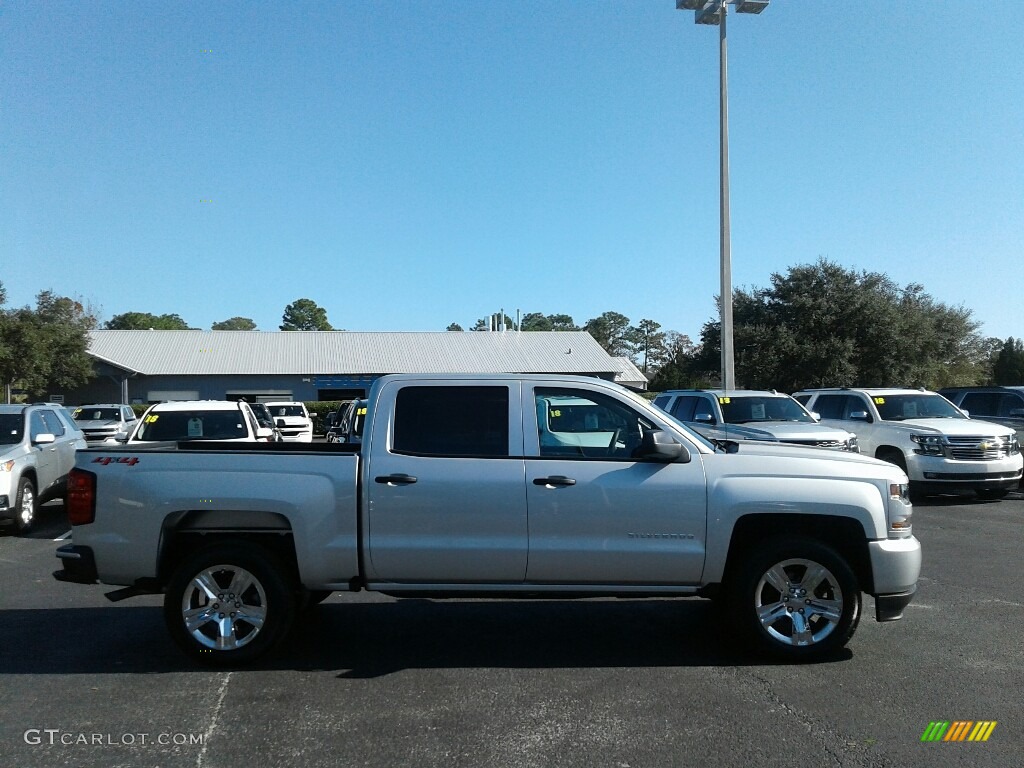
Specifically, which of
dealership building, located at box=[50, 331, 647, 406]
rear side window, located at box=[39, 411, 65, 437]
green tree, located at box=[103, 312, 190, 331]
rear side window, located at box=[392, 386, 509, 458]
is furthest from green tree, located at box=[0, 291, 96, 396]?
green tree, located at box=[103, 312, 190, 331]

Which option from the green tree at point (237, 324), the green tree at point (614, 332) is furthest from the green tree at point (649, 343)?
the green tree at point (237, 324)

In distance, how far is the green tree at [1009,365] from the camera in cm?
6406

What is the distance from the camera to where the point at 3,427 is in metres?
12.2

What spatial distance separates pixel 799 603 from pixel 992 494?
12276 millimetres

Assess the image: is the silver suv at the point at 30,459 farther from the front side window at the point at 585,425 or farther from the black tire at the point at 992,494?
the black tire at the point at 992,494

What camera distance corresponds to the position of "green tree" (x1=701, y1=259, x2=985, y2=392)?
1421 inches

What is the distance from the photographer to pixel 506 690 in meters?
5.30

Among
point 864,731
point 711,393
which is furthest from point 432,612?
point 711,393

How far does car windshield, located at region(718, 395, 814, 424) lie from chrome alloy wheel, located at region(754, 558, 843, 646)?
943 centimetres

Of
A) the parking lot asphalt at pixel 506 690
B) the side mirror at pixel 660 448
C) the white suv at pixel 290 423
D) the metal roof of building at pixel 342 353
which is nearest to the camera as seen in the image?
the parking lot asphalt at pixel 506 690

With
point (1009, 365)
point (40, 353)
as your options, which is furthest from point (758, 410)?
point (1009, 365)

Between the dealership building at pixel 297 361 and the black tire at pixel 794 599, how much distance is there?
38.7m

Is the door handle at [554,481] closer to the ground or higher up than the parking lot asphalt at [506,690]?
higher up

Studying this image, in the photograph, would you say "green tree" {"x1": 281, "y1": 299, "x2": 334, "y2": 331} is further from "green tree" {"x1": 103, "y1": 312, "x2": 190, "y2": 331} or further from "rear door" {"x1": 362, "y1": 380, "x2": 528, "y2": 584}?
"rear door" {"x1": 362, "y1": 380, "x2": 528, "y2": 584}
